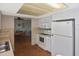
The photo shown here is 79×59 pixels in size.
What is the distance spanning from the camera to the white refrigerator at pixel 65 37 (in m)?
1.42

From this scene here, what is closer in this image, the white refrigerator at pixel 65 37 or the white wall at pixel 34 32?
the white refrigerator at pixel 65 37

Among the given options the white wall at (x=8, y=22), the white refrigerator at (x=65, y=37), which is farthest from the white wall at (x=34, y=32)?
the white refrigerator at (x=65, y=37)

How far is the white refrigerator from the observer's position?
142cm

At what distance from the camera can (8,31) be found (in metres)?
2.21

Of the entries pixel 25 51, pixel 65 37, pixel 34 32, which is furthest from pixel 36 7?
pixel 34 32

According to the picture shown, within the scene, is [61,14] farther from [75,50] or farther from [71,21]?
[75,50]

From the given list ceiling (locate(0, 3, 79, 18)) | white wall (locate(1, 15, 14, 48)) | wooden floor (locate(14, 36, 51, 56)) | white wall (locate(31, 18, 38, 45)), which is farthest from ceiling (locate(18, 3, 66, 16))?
white wall (locate(31, 18, 38, 45))

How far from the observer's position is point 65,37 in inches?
60.8

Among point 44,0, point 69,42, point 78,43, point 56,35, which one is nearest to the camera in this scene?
point 44,0

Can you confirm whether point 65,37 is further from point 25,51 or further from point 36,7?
point 25,51

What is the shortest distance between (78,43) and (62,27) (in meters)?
0.37

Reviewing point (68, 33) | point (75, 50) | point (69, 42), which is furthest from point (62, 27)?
point (75, 50)

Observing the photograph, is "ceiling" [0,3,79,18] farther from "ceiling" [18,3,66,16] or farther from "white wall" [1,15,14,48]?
"white wall" [1,15,14,48]

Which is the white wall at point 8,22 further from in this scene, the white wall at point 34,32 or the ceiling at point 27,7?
the white wall at point 34,32
